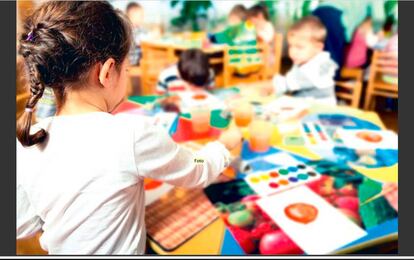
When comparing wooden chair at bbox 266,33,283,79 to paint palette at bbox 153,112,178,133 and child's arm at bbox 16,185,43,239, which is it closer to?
paint palette at bbox 153,112,178,133

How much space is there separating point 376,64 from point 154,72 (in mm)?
1485

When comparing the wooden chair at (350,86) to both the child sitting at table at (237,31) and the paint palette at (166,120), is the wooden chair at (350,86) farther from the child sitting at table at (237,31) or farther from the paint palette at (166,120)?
the paint palette at (166,120)

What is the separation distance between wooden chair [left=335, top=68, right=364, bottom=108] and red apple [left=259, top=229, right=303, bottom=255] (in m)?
1.37

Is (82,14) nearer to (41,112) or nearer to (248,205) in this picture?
(41,112)

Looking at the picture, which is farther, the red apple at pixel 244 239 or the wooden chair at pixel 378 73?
the wooden chair at pixel 378 73

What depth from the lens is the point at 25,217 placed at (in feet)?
2.28

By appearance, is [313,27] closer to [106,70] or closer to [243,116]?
[243,116]

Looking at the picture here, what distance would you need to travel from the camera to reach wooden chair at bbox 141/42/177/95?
8.21 feet

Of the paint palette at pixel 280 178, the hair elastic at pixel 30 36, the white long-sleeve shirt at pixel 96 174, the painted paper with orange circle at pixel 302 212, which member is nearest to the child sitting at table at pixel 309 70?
the paint palette at pixel 280 178

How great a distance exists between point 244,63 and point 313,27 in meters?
0.49

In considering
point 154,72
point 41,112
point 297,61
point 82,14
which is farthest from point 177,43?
point 82,14

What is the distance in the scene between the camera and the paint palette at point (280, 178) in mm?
910

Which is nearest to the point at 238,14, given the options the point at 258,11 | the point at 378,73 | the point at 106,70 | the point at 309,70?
the point at 258,11

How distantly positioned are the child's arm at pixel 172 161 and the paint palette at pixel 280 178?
0.79 feet
